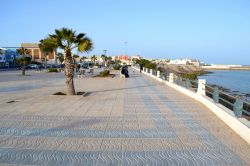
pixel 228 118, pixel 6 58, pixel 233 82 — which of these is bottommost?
pixel 233 82

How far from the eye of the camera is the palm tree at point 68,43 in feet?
50.8

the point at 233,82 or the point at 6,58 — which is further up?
the point at 6,58

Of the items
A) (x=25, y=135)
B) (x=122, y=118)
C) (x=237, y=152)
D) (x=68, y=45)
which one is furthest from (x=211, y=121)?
(x=68, y=45)

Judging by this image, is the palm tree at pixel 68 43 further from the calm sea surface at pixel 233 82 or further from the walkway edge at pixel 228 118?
the calm sea surface at pixel 233 82

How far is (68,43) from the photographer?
1583 cm

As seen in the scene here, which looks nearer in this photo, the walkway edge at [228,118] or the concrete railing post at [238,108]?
the walkway edge at [228,118]

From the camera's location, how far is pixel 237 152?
636 centimetres

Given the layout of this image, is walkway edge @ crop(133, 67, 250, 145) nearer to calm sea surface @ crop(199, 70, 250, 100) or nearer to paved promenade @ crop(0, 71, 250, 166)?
paved promenade @ crop(0, 71, 250, 166)

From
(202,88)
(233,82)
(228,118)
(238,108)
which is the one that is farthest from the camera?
(233,82)

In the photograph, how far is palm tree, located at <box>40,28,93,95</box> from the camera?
1548cm

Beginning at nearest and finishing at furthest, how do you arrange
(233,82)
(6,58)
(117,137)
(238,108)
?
1. (117,137)
2. (238,108)
3. (233,82)
4. (6,58)

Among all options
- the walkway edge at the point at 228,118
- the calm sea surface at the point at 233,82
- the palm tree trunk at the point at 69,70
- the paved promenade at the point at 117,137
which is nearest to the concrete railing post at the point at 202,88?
the walkway edge at the point at 228,118

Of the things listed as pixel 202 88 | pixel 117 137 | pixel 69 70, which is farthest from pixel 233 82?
pixel 117 137

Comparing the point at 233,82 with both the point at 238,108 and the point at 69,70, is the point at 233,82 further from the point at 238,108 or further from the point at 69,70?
the point at 238,108
